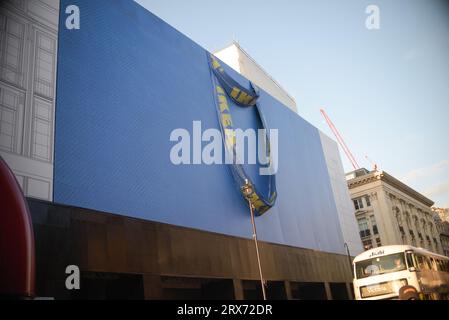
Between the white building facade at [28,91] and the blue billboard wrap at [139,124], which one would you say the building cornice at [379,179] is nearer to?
the blue billboard wrap at [139,124]

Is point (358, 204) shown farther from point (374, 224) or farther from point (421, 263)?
point (421, 263)

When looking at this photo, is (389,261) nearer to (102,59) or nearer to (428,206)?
(102,59)

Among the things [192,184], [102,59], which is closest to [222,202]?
[192,184]

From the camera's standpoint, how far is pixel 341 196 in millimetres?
32906

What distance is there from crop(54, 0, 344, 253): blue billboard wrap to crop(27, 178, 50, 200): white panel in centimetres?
29

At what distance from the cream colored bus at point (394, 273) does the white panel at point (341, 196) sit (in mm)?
14461

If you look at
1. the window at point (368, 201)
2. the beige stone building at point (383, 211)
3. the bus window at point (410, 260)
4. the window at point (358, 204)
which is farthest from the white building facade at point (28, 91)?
the window at point (358, 204)

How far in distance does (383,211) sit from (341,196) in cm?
2231

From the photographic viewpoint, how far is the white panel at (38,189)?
1044cm

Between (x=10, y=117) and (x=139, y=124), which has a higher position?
(x=139, y=124)

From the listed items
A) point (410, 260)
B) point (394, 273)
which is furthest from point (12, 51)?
point (410, 260)

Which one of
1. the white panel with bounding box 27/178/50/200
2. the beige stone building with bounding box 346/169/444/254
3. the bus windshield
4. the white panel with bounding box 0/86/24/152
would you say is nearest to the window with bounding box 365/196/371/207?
the beige stone building with bounding box 346/169/444/254

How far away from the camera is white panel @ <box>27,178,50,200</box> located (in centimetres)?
1044

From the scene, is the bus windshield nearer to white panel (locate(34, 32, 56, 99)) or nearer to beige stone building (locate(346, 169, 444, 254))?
white panel (locate(34, 32, 56, 99))
